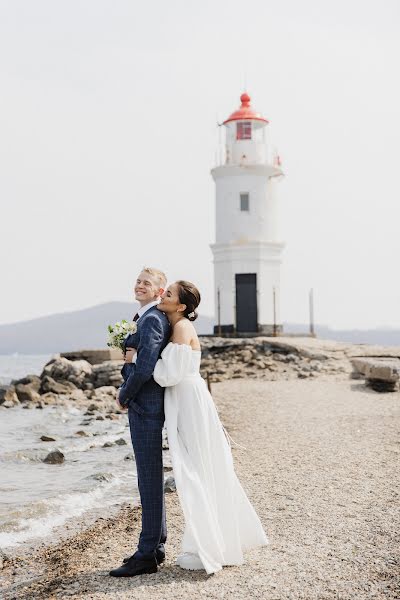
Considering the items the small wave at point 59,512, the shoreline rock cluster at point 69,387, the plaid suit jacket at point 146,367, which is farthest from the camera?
the shoreline rock cluster at point 69,387

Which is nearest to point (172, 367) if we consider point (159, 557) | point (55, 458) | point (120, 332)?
point (120, 332)

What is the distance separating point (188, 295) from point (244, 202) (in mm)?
24679

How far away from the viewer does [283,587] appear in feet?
14.5

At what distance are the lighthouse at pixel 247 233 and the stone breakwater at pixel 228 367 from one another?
299 cm

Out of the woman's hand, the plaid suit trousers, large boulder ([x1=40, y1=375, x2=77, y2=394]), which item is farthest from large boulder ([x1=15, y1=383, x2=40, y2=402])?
the woman's hand

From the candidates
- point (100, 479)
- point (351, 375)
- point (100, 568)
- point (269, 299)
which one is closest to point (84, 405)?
point (351, 375)

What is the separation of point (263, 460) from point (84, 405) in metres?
10.6

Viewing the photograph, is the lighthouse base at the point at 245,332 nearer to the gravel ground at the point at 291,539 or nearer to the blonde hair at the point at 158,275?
the gravel ground at the point at 291,539

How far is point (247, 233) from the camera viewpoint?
94.2 feet

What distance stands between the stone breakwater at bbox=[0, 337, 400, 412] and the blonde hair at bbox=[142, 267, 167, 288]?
1341cm

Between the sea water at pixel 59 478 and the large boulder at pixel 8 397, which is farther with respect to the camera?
the large boulder at pixel 8 397

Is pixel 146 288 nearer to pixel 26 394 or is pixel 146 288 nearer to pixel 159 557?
pixel 159 557

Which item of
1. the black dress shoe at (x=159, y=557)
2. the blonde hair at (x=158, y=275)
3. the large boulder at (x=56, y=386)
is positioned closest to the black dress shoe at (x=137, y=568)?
the black dress shoe at (x=159, y=557)

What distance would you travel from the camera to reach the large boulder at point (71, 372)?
22.5 meters
